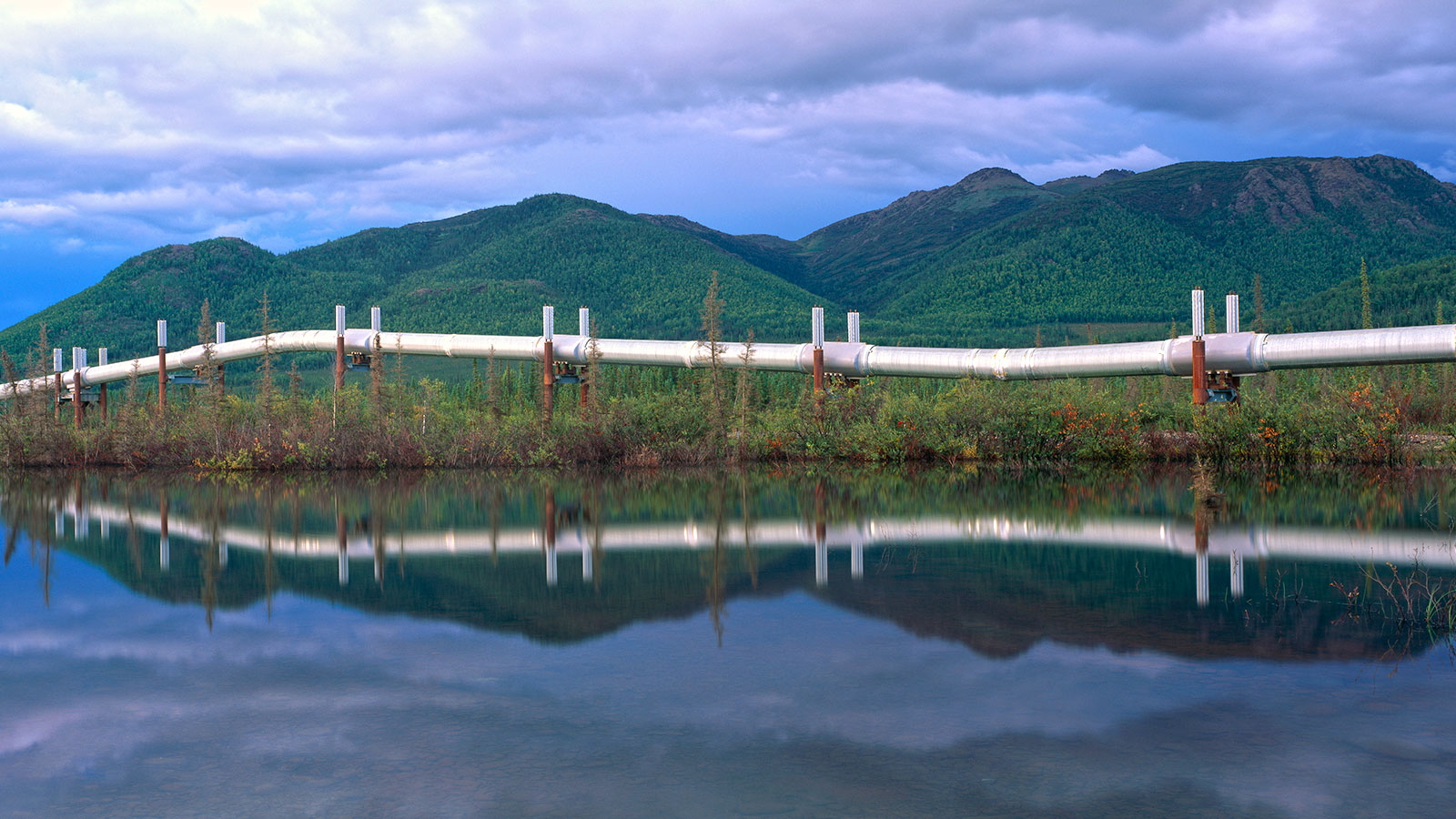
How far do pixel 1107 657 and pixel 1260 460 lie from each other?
62.9 ft

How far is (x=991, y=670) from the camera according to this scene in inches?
277

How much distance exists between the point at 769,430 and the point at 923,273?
12811 centimetres

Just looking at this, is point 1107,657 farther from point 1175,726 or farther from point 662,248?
point 662,248

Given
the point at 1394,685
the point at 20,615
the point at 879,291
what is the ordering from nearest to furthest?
the point at 1394,685
the point at 20,615
the point at 879,291

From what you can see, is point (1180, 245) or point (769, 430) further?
point (1180, 245)

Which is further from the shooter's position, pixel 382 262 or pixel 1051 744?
pixel 382 262

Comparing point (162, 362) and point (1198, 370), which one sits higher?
point (162, 362)

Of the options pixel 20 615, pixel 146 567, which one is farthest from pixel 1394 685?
pixel 146 567

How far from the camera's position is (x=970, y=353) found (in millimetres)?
28016

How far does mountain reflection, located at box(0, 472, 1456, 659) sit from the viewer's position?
8586mm

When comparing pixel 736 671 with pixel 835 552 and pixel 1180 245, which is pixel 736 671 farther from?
pixel 1180 245

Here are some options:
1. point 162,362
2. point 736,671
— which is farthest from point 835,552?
point 162,362

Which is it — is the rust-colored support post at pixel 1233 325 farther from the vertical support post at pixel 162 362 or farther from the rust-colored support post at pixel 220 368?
the vertical support post at pixel 162 362

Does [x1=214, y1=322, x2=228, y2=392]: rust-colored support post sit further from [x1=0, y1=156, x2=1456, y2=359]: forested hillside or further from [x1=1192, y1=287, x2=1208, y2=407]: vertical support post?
[x1=0, y1=156, x2=1456, y2=359]: forested hillside
